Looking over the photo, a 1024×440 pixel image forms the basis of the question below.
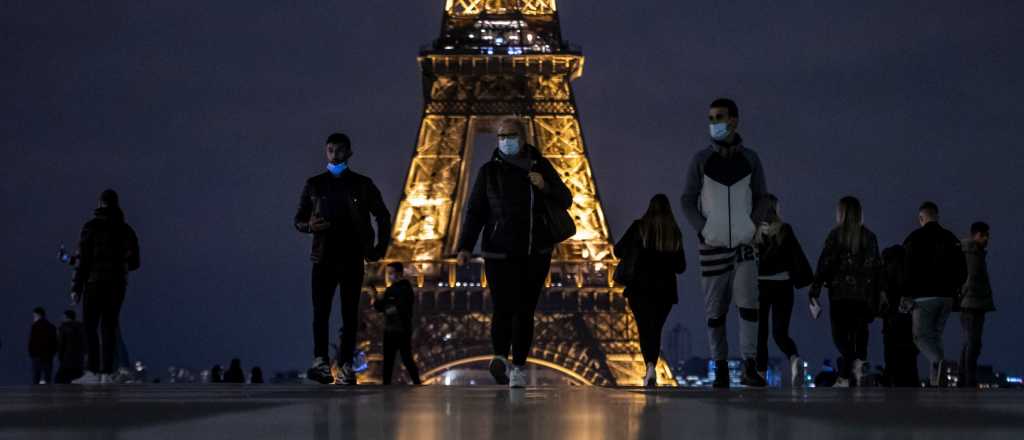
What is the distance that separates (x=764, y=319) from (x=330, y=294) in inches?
149

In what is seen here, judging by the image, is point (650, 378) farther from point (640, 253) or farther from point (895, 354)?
point (895, 354)

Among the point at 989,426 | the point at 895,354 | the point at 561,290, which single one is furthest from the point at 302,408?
the point at 561,290

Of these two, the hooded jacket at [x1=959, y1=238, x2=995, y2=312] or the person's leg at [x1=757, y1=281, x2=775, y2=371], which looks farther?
the hooded jacket at [x1=959, y1=238, x2=995, y2=312]

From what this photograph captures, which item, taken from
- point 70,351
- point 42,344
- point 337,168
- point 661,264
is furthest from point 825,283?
point 42,344

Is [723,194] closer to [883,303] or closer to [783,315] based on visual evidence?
[783,315]

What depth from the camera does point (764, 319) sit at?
509 inches

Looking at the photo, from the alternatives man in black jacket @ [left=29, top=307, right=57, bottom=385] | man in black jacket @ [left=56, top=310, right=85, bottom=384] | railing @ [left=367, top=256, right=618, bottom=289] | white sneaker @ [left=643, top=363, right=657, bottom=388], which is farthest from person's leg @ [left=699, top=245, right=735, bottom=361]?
railing @ [left=367, top=256, right=618, bottom=289]

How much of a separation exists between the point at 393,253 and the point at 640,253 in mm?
31495

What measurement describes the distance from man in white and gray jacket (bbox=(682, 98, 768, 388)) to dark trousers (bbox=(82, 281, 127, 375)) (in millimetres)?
5958

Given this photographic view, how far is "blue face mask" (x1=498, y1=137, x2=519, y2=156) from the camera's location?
34.4ft

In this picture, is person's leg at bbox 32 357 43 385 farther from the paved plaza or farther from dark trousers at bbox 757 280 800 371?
the paved plaza

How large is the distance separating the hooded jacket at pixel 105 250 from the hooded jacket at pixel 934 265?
723 centimetres

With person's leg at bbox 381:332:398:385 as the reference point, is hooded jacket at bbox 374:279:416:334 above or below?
above

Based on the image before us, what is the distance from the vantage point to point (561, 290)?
42.9 metres
